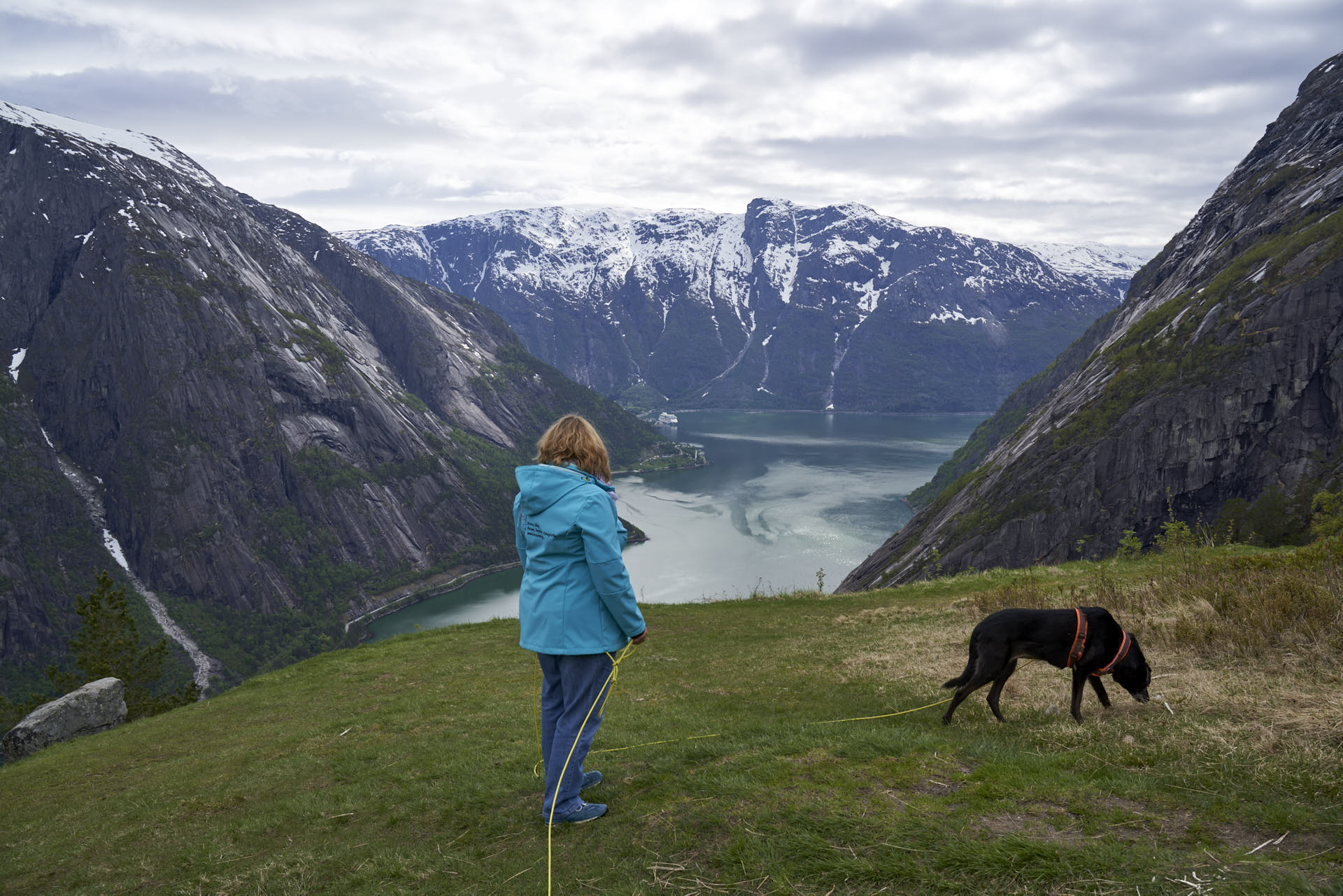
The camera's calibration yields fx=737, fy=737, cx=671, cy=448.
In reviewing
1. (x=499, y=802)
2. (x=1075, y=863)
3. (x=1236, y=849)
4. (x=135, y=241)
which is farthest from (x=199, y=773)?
(x=135, y=241)

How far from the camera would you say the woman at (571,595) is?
21.9ft

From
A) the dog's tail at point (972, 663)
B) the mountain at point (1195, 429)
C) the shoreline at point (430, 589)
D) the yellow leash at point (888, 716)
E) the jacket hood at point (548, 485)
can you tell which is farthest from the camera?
the shoreline at point (430, 589)

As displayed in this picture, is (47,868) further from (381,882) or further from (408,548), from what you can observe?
(408,548)

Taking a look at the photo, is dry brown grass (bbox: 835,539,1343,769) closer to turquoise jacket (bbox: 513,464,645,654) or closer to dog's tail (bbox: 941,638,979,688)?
dog's tail (bbox: 941,638,979,688)

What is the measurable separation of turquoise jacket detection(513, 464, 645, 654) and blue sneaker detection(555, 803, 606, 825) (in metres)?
1.53

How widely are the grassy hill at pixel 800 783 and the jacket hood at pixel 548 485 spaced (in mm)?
3003

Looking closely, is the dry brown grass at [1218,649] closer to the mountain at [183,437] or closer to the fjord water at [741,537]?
the fjord water at [741,537]

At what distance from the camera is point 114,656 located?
33469 millimetres

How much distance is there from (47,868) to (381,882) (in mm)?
Result: 5069

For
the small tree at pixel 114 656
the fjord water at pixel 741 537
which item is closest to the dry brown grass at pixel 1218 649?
the small tree at pixel 114 656

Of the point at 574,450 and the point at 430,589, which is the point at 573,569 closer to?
the point at 574,450

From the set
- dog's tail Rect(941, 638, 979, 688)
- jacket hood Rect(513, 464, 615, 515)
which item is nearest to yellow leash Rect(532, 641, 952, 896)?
dog's tail Rect(941, 638, 979, 688)

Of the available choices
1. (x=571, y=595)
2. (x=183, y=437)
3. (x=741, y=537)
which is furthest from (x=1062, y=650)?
(x=183, y=437)

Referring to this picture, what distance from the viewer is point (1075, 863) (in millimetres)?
4793
